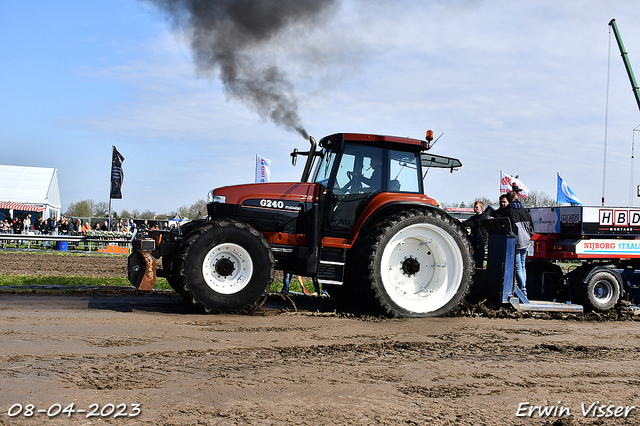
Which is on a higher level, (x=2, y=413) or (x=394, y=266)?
(x=394, y=266)

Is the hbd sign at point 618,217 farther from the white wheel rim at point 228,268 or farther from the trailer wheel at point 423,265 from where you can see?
the white wheel rim at point 228,268

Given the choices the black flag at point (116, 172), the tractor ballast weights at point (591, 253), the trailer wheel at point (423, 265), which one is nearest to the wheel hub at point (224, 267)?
the trailer wheel at point (423, 265)

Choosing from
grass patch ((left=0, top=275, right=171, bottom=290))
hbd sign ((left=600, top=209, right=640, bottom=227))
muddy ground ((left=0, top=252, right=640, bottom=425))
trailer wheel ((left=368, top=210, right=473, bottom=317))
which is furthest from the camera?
grass patch ((left=0, top=275, right=171, bottom=290))

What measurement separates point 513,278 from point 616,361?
268 centimetres

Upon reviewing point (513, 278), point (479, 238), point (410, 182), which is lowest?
point (513, 278)

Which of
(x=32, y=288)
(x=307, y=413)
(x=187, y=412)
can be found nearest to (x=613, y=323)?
(x=307, y=413)

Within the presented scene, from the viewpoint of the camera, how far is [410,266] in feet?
23.2

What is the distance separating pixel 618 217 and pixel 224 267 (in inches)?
268

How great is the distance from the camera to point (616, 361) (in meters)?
4.82

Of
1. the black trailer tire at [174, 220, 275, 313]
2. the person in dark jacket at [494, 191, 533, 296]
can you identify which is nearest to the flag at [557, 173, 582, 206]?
the person in dark jacket at [494, 191, 533, 296]

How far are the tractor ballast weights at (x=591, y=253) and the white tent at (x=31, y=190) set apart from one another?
31.8 meters

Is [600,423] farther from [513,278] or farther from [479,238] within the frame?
[479,238]

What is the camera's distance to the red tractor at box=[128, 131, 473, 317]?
6453mm

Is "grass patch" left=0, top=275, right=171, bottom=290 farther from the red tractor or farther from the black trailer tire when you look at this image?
the black trailer tire
